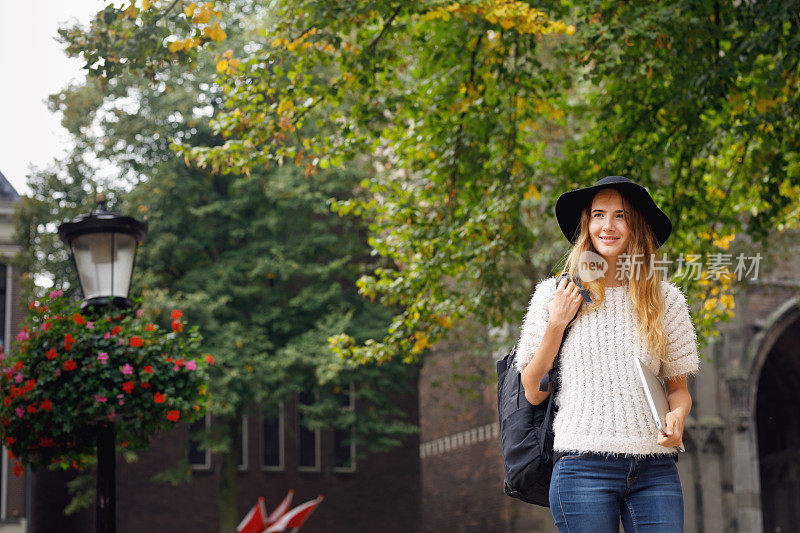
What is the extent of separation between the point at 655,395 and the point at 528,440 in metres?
0.48

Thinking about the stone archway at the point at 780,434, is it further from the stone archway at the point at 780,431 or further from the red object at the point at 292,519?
the red object at the point at 292,519

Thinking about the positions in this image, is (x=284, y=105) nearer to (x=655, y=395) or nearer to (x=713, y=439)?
(x=655, y=395)

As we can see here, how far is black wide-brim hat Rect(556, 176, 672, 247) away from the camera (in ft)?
12.9

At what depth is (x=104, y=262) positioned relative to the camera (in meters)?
9.12

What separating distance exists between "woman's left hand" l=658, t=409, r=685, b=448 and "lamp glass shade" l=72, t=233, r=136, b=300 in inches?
252

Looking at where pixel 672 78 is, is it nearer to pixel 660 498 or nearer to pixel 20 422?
pixel 20 422

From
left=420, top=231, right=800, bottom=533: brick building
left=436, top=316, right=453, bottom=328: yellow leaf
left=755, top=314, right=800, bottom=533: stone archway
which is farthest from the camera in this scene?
left=755, top=314, right=800, bottom=533: stone archway

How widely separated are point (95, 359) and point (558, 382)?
5.23 meters

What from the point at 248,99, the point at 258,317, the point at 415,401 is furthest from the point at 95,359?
the point at 415,401

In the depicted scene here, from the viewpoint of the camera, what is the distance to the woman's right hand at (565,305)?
3762mm

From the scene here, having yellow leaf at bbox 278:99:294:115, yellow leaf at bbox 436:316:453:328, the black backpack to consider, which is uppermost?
yellow leaf at bbox 278:99:294:115

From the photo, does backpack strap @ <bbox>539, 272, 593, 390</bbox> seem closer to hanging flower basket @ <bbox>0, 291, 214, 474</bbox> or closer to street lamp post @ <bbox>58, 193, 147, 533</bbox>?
hanging flower basket @ <bbox>0, 291, 214, 474</bbox>

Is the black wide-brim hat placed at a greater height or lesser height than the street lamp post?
lesser

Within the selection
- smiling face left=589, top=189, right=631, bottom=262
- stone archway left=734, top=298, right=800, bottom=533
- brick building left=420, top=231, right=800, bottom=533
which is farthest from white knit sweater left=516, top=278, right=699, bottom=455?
stone archway left=734, top=298, right=800, bottom=533
